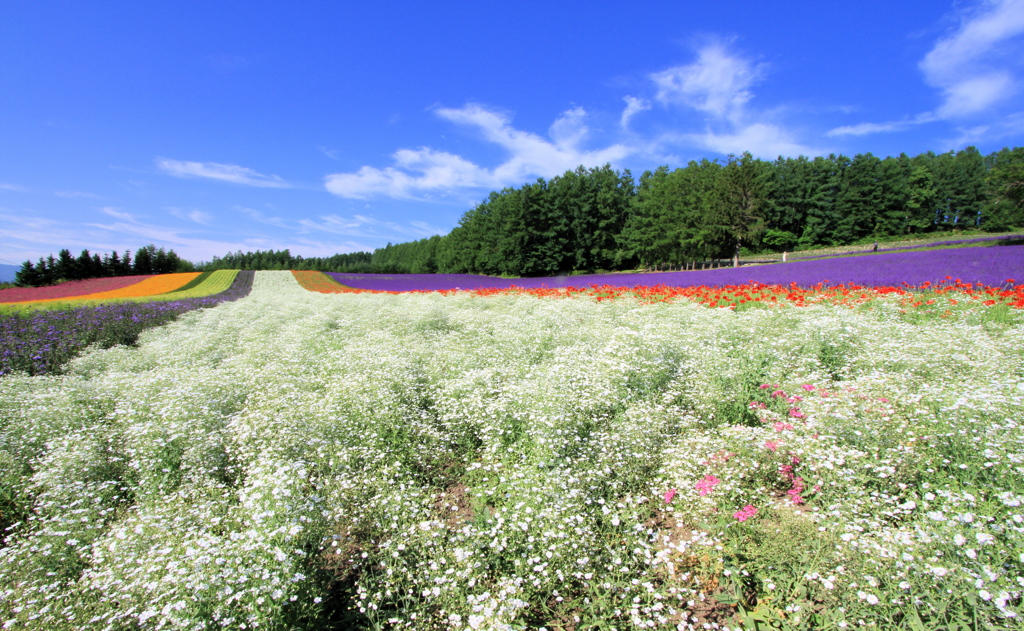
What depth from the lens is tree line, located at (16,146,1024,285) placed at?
1784 inches

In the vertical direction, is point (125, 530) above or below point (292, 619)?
above

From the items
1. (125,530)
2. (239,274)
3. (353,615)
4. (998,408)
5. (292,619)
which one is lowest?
(353,615)

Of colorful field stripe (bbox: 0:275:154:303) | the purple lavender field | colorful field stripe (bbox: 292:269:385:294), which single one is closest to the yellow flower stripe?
colorful field stripe (bbox: 0:275:154:303)

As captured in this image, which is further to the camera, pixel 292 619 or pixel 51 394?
pixel 51 394

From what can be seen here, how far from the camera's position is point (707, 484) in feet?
12.8

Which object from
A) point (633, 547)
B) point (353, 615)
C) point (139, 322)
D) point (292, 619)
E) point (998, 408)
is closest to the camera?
point (292, 619)

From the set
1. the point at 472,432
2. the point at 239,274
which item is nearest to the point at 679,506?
the point at 472,432

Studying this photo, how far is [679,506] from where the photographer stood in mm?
3945

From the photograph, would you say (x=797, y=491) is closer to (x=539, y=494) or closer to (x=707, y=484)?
(x=707, y=484)

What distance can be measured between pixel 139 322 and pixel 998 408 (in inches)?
847

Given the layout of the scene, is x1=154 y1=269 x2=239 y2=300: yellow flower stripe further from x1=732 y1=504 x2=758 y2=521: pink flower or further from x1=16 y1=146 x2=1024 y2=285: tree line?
x1=732 y1=504 x2=758 y2=521: pink flower

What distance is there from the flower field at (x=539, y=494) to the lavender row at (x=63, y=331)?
4.22m

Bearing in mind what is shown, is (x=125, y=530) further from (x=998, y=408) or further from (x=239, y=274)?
(x=239, y=274)

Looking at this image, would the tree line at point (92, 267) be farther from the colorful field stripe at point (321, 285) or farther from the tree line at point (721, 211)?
the tree line at point (721, 211)
